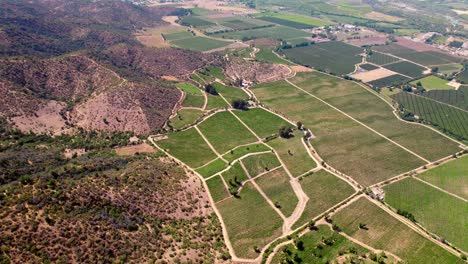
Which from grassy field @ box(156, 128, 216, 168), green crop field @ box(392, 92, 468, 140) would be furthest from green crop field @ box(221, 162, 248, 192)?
green crop field @ box(392, 92, 468, 140)

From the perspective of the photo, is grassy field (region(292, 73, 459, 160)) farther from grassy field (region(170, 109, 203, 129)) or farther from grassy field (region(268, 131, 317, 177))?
grassy field (region(170, 109, 203, 129))

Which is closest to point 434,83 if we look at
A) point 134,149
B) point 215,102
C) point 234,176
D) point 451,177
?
point 451,177

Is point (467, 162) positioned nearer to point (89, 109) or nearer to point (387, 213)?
point (387, 213)

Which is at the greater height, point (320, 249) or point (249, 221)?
point (320, 249)

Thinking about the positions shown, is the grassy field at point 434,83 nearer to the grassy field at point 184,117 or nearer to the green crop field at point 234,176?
the grassy field at point 184,117

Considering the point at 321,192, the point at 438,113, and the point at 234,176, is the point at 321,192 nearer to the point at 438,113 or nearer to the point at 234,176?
the point at 234,176

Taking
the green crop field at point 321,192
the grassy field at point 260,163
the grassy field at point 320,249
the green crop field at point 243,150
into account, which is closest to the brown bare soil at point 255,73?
the green crop field at point 243,150
